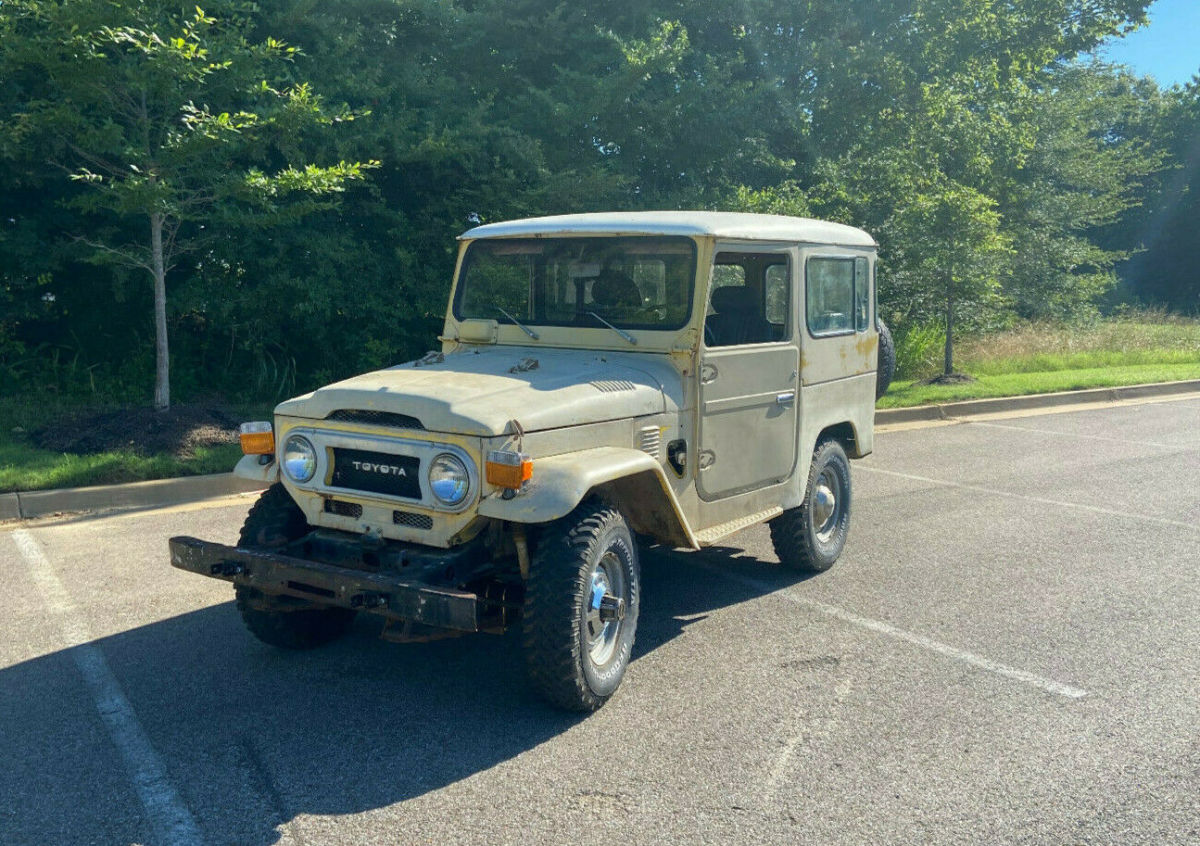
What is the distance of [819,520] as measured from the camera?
257 inches

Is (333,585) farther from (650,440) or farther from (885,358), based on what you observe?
(885,358)

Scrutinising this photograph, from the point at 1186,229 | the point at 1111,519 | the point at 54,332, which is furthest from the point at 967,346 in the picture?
the point at 1186,229

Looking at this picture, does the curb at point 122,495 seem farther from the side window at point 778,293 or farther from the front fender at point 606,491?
the side window at point 778,293

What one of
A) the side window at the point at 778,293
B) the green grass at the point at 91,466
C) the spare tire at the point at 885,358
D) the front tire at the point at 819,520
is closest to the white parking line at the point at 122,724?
the green grass at the point at 91,466

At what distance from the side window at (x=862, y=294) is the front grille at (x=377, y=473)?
3408 mm

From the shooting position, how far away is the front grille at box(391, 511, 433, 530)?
14.2 ft

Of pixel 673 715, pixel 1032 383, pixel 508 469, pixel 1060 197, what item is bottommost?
pixel 673 715

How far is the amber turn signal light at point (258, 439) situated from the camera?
4746 mm

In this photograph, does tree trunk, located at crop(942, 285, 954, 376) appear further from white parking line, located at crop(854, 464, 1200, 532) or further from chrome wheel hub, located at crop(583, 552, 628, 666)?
chrome wheel hub, located at crop(583, 552, 628, 666)

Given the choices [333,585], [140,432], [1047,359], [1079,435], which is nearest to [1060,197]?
[1047,359]

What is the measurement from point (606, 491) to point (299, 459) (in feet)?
4.41

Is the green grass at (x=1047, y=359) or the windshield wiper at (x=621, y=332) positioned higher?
the windshield wiper at (x=621, y=332)

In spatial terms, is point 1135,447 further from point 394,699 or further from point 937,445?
point 394,699

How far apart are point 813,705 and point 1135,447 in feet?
27.1
